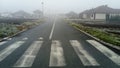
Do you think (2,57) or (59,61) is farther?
(2,57)

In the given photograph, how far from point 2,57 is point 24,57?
3.40 ft

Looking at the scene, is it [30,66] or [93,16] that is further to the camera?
[93,16]

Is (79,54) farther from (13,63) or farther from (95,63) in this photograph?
(13,63)

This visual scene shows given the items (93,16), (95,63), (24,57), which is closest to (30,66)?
(24,57)

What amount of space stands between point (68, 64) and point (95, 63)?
1.11 metres

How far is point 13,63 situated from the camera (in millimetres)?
9414

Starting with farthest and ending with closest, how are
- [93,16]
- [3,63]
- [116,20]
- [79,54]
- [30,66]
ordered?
[93,16] → [116,20] → [79,54] → [3,63] → [30,66]

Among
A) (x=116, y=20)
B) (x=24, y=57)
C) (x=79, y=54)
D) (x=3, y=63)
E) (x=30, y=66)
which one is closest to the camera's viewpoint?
(x=30, y=66)

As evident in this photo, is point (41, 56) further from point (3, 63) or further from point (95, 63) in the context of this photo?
point (95, 63)

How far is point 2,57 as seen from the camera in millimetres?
10672

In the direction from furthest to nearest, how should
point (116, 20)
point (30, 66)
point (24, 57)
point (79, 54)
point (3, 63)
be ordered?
point (116, 20), point (79, 54), point (24, 57), point (3, 63), point (30, 66)

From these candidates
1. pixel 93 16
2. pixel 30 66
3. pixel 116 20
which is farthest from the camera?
pixel 93 16

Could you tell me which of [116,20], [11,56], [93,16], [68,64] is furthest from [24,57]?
[93,16]

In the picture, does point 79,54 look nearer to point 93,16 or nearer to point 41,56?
point 41,56
